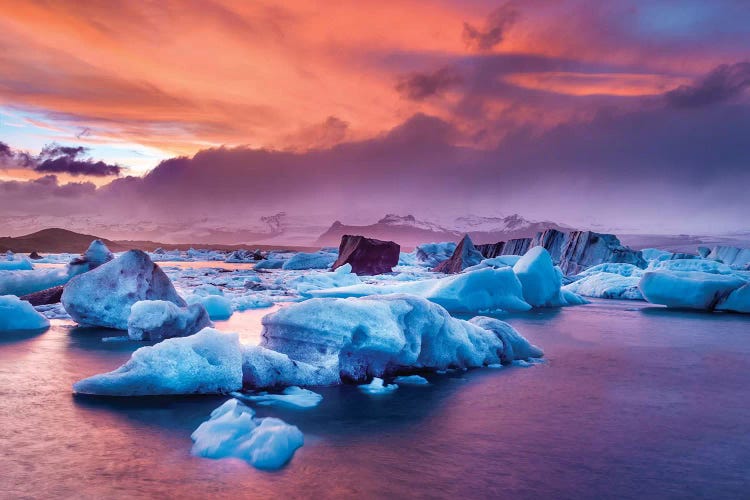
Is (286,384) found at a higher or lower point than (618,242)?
lower

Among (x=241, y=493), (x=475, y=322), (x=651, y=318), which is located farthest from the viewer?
(x=651, y=318)

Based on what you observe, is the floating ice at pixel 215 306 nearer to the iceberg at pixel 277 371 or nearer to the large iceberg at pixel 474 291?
the large iceberg at pixel 474 291

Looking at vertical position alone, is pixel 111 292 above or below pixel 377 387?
above

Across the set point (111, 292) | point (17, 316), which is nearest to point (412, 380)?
point (111, 292)

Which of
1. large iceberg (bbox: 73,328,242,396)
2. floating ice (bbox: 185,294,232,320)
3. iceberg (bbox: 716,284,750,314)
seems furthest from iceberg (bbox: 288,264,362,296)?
iceberg (bbox: 716,284,750,314)

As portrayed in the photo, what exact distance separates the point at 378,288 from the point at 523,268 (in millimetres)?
4477

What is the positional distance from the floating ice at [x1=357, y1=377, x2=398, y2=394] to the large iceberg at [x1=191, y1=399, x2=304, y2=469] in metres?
1.80

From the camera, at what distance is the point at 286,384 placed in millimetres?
5680

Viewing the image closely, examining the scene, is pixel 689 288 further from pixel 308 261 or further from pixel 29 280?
pixel 308 261

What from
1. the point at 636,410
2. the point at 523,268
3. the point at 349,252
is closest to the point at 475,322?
the point at 636,410

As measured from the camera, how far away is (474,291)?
1405cm

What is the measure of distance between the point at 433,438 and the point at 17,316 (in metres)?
8.19

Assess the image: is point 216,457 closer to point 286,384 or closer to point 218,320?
point 286,384

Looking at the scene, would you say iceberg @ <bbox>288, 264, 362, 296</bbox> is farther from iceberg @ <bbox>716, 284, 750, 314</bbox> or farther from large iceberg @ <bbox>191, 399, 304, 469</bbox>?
large iceberg @ <bbox>191, 399, 304, 469</bbox>
